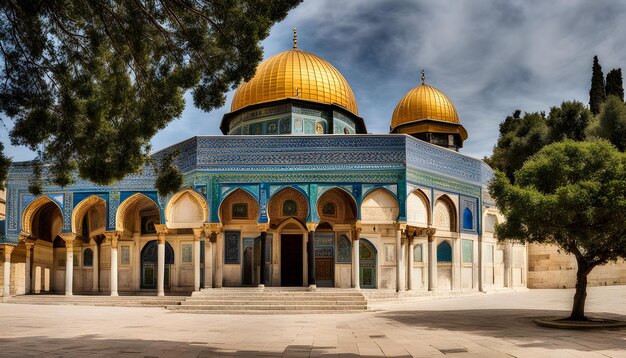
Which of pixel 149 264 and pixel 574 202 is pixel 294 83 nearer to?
Result: pixel 149 264

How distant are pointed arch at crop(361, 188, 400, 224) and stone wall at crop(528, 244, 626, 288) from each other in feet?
30.4

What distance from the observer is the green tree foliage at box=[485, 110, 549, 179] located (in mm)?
36281

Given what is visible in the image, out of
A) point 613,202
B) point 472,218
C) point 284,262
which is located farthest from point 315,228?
point 613,202

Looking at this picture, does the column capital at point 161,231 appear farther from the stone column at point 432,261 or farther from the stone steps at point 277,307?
the stone column at point 432,261

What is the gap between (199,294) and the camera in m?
19.3

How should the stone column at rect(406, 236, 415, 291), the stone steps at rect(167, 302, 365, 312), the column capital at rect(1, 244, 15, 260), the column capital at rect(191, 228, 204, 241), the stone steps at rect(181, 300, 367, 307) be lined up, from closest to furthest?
the stone steps at rect(167, 302, 365, 312) < the stone steps at rect(181, 300, 367, 307) < the column capital at rect(191, 228, 204, 241) < the stone column at rect(406, 236, 415, 291) < the column capital at rect(1, 244, 15, 260)

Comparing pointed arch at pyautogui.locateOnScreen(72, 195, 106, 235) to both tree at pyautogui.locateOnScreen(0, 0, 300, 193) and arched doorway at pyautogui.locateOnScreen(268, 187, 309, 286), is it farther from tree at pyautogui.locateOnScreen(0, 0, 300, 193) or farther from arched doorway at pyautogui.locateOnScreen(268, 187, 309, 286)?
tree at pyautogui.locateOnScreen(0, 0, 300, 193)

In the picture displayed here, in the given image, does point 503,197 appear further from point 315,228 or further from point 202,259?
point 202,259

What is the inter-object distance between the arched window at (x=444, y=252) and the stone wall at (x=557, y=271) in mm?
5663

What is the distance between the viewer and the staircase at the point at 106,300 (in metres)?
19.6

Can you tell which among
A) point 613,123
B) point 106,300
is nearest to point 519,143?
point 613,123

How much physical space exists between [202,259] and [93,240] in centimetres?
558

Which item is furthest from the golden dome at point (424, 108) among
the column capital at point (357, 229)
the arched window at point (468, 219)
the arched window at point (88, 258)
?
the arched window at point (88, 258)

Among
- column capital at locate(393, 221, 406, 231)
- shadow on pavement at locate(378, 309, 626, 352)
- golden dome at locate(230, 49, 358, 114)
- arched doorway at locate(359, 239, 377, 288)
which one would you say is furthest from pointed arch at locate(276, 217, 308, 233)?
shadow on pavement at locate(378, 309, 626, 352)
